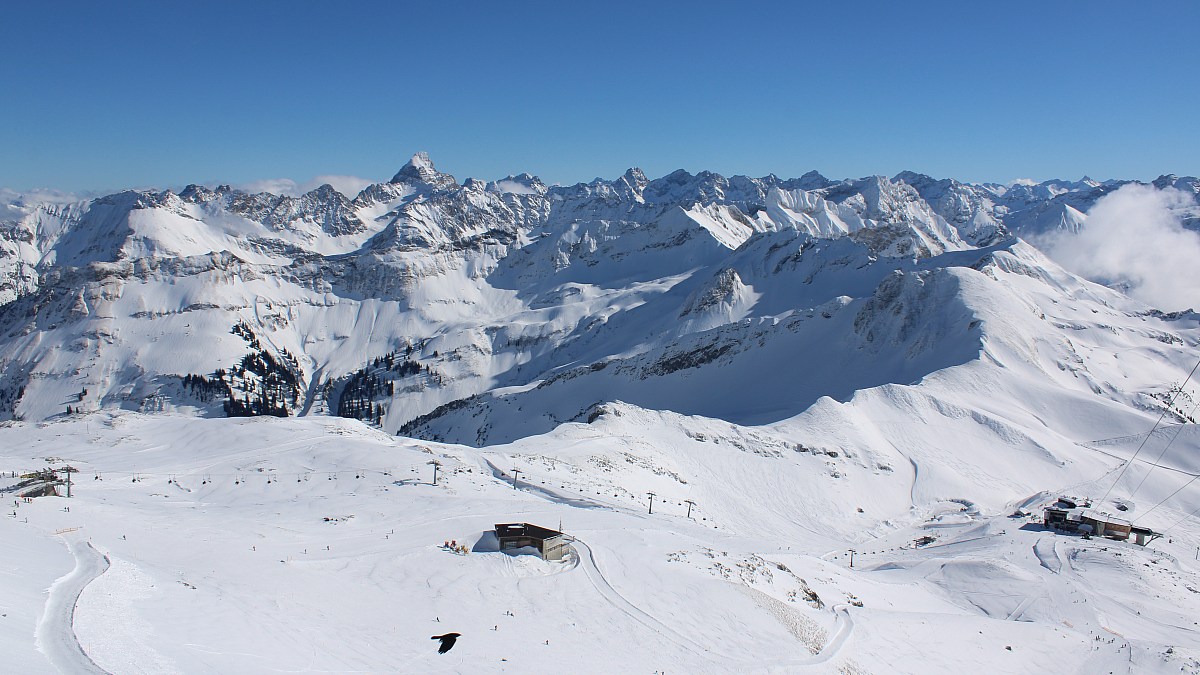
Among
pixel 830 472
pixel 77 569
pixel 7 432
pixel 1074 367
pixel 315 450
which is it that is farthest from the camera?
pixel 1074 367

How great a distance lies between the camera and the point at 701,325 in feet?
548

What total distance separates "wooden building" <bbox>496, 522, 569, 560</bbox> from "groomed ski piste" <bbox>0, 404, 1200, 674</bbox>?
0.61m

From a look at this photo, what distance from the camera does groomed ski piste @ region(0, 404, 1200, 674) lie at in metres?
17.9

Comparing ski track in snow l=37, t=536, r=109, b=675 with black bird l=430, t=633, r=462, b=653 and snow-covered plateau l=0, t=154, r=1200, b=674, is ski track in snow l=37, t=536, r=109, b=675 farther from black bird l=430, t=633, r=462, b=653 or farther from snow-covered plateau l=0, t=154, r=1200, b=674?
black bird l=430, t=633, r=462, b=653

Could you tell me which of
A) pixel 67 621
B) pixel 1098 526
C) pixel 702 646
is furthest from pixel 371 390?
pixel 67 621

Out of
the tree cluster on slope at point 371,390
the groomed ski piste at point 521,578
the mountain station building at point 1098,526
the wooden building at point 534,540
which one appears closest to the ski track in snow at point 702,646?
the groomed ski piste at point 521,578

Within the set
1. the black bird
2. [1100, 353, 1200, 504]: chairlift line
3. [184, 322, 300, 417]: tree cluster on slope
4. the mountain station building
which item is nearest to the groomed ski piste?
the black bird

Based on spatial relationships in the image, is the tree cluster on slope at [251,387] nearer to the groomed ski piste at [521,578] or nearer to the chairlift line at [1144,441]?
the groomed ski piste at [521,578]

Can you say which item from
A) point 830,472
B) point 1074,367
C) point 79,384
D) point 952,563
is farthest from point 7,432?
point 79,384

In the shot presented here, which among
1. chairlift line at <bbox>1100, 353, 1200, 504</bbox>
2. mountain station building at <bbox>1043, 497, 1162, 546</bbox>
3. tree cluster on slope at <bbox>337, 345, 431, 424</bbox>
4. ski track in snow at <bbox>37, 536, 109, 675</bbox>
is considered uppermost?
ski track in snow at <bbox>37, 536, 109, 675</bbox>

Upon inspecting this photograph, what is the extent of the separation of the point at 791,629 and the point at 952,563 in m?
18.0

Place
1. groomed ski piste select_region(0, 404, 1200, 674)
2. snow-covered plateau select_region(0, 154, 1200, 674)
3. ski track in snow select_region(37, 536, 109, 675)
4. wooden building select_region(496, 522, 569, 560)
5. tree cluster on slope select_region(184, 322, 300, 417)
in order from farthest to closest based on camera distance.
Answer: tree cluster on slope select_region(184, 322, 300, 417)
wooden building select_region(496, 522, 569, 560)
snow-covered plateau select_region(0, 154, 1200, 674)
groomed ski piste select_region(0, 404, 1200, 674)
ski track in snow select_region(37, 536, 109, 675)

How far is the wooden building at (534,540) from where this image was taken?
2670cm

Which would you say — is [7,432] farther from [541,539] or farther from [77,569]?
[541,539]
